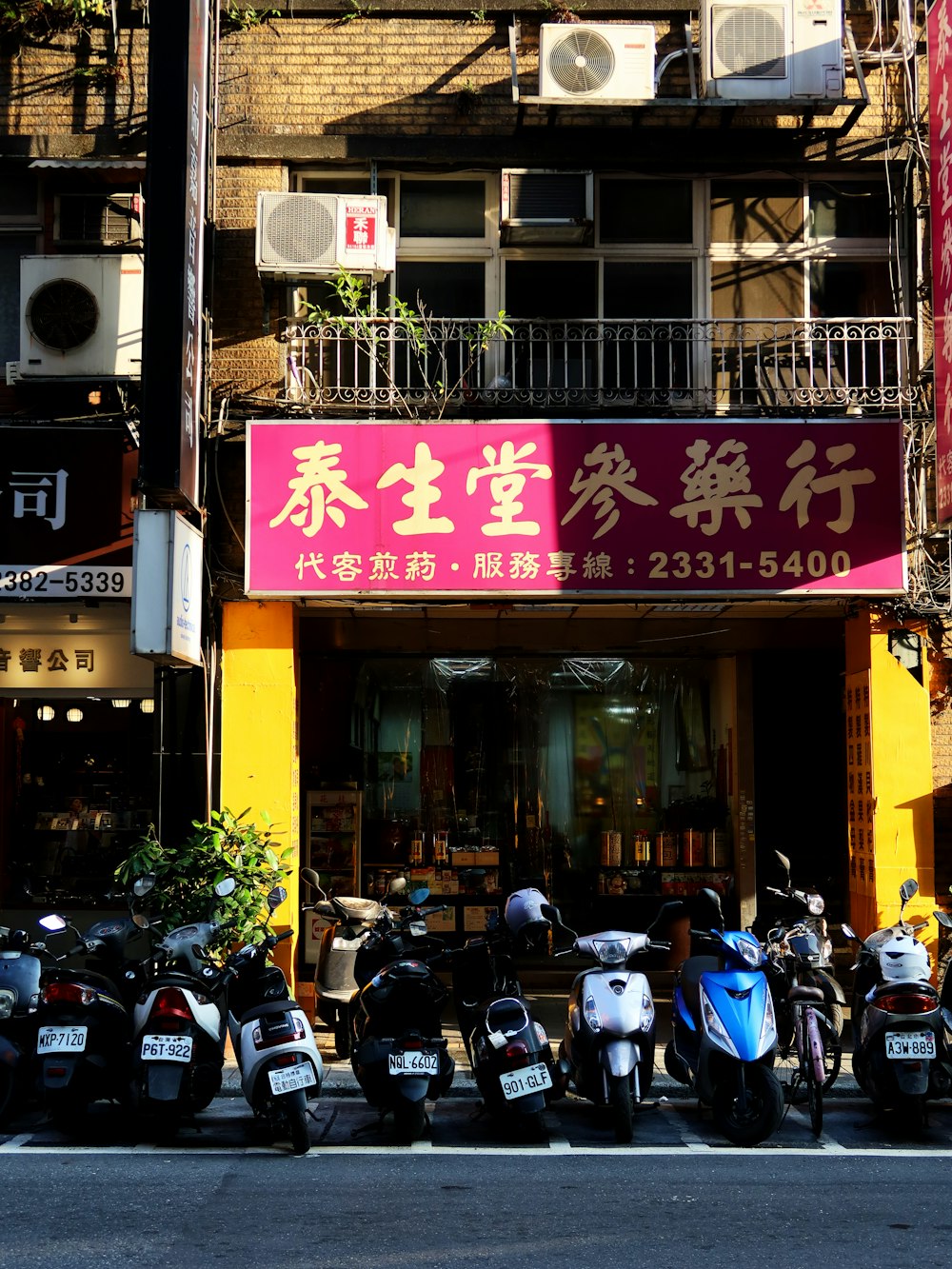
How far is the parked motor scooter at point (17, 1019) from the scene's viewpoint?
799 cm

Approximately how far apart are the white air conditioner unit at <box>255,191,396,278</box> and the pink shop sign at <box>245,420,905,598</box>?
4.46 ft

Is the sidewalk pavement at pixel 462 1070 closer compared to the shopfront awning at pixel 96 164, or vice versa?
the sidewalk pavement at pixel 462 1070

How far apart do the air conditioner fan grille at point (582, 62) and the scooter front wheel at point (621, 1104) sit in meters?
8.12

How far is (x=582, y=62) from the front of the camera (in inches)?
454

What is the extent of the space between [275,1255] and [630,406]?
7767mm

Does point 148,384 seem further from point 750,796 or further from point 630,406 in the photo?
point 750,796

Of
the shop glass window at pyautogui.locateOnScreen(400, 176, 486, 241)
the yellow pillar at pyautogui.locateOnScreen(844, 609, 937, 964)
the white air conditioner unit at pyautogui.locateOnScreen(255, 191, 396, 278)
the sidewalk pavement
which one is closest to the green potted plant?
the sidewalk pavement

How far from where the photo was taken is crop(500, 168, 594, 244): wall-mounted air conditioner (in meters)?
11.7

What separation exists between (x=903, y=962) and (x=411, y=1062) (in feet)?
10.1

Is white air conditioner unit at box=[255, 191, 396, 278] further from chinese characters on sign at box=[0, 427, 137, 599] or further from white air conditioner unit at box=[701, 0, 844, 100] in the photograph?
white air conditioner unit at box=[701, 0, 844, 100]

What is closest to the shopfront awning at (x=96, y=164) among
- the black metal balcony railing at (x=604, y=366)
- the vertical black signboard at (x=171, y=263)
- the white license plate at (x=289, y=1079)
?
the vertical black signboard at (x=171, y=263)

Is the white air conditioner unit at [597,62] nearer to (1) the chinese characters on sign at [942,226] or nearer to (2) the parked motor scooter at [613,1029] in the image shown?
(1) the chinese characters on sign at [942,226]

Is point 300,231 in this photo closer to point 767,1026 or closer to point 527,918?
point 527,918

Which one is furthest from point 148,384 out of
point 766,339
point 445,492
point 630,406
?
point 766,339
